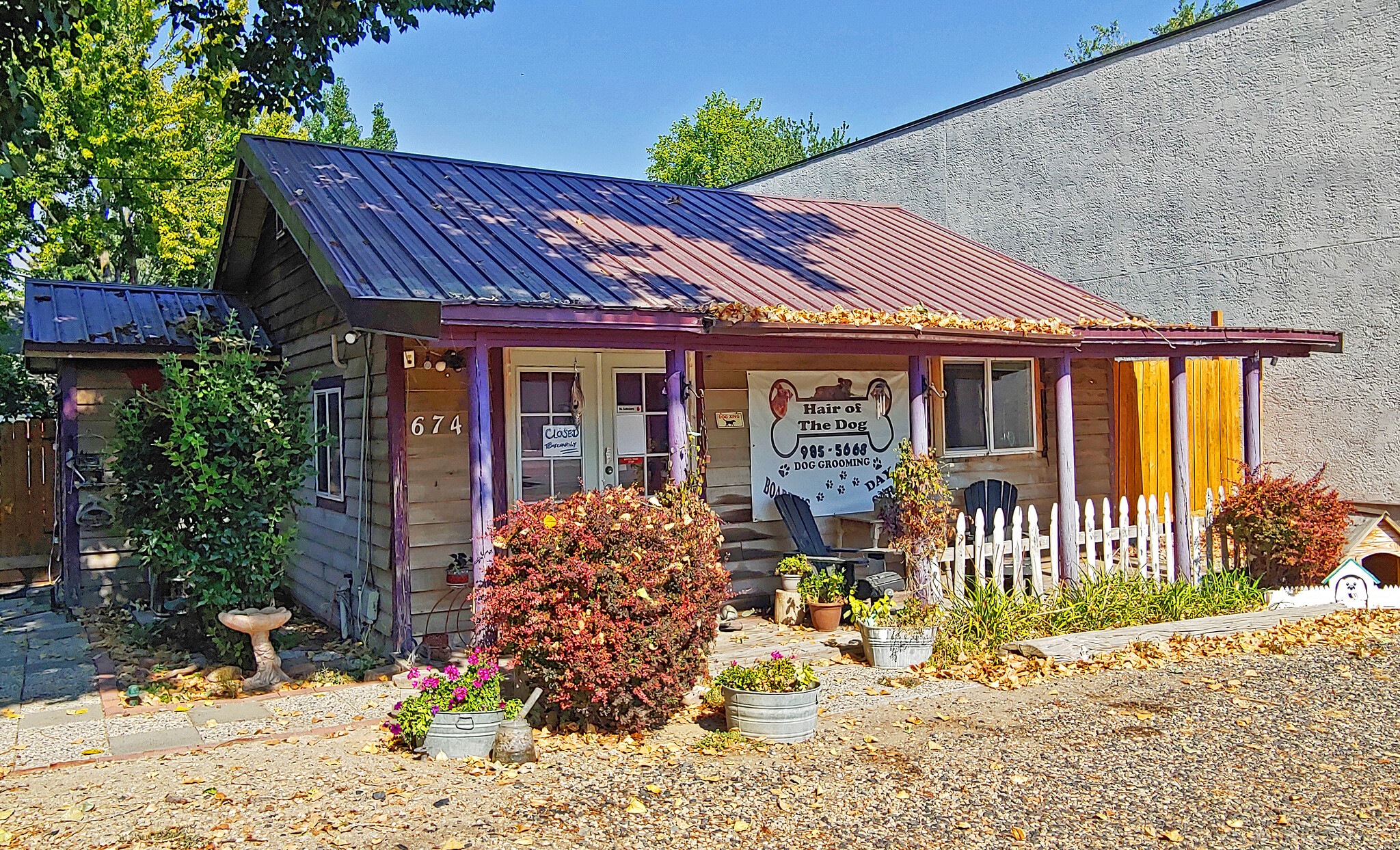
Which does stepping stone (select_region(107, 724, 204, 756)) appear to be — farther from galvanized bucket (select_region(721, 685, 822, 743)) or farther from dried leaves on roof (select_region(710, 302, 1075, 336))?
dried leaves on roof (select_region(710, 302, 1075, 336))

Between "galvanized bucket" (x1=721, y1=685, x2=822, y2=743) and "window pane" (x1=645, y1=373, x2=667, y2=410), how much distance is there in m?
3.85

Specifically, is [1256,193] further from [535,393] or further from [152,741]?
[152,741]

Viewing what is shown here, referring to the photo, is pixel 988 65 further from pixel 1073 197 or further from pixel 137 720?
pixel 137 720

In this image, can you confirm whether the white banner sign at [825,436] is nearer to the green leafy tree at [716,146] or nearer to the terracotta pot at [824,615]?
the terracotta pot at [824,615]

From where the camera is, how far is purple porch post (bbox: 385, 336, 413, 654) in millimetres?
7688

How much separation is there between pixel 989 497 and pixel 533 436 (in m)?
4.93

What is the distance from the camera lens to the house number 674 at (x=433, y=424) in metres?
7.88

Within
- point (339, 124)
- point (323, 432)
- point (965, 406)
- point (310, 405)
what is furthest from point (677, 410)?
point (339, 124)

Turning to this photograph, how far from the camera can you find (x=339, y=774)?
5.14m

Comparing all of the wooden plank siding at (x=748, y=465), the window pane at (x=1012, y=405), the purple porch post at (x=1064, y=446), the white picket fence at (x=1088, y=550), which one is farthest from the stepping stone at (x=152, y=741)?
the window pane at (x=1012, y=405)

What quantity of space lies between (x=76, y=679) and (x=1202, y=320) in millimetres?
11781

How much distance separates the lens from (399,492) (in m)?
7.74

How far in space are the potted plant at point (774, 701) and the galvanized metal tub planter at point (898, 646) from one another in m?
1.61

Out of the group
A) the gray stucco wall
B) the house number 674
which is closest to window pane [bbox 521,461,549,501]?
the house number 674
